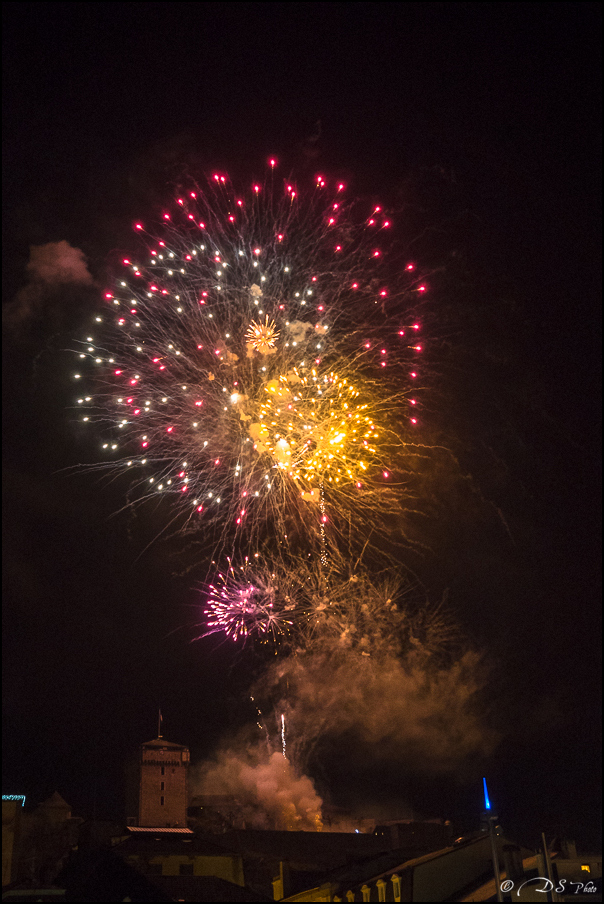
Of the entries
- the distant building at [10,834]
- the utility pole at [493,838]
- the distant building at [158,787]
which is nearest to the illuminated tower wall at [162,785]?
the distant building at [158,787]

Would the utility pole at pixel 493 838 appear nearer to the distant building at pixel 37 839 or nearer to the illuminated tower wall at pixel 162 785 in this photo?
the distant building at pixel 37 839

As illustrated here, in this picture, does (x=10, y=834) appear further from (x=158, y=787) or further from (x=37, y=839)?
(x=158, y=787)

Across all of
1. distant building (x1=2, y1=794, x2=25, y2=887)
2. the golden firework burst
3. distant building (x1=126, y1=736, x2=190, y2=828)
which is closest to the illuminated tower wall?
distant building (x1=126, y1=736, x2=190, y2=828)

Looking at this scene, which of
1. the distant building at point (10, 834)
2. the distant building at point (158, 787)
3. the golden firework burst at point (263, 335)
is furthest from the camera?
the distant building at point (158, 787)

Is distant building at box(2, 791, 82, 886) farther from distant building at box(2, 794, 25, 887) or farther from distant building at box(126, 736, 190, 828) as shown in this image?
distant building at box(126, 736, 190, 828)

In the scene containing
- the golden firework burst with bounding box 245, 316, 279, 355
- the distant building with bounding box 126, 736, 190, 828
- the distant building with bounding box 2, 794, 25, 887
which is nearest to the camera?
the golden firework burst with bounding box 245, 316, 279, 355

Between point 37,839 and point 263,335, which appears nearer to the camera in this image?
point 263,335

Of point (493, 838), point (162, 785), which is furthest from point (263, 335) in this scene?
point (162, 785)

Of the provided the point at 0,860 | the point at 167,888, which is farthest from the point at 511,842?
the point at 0,860
